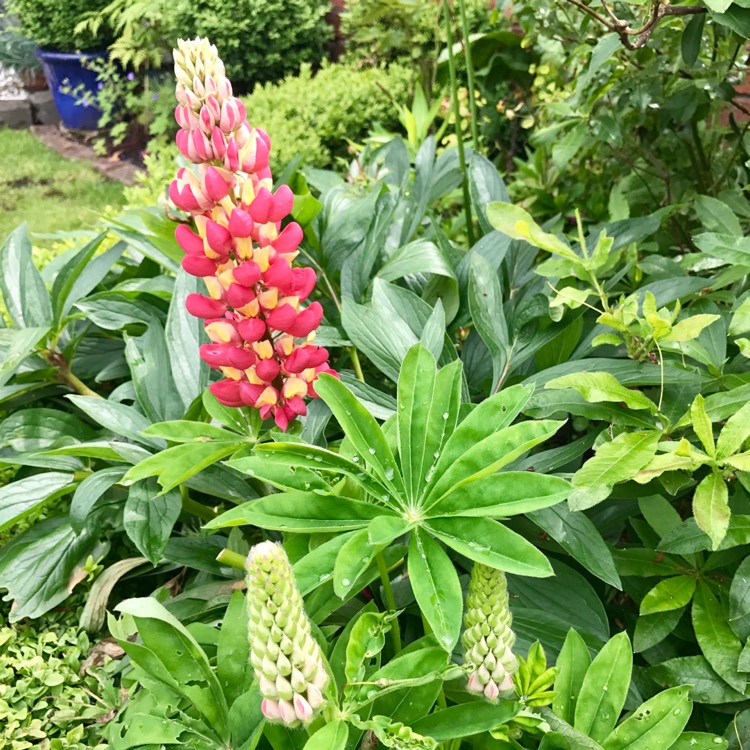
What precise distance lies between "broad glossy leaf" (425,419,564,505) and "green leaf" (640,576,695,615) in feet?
1.31

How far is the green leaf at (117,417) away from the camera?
1.22 m

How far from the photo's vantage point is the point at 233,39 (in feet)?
16.4

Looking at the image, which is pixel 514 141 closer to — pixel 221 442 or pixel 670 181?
pixel 670 181

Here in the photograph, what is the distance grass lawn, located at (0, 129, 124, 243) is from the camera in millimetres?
4430

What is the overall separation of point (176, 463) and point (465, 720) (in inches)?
19.7

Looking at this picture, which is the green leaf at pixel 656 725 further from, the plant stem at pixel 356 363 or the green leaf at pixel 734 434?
the plant stem at pixel 356 363

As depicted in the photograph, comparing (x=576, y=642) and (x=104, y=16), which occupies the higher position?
(x=104, y=16)

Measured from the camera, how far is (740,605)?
98cm

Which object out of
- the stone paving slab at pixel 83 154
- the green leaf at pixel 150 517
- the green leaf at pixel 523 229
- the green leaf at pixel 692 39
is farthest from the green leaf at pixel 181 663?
the stone paving slab at pixel 83 154

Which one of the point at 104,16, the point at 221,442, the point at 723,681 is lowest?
the point at 723,681

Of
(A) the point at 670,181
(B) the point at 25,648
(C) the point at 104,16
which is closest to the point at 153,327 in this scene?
(B) the point at 25,648

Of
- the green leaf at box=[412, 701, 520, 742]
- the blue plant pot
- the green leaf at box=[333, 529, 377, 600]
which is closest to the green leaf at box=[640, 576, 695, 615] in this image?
the green leaf at box=[412, 701, 520, 742]

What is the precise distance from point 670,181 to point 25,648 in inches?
70.7

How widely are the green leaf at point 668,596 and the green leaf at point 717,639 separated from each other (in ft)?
0.07
